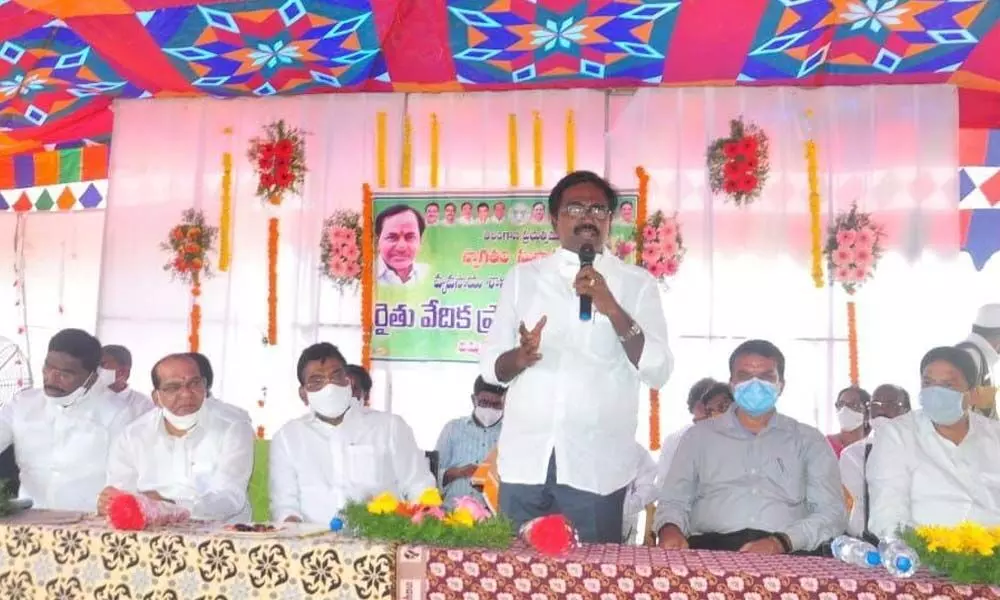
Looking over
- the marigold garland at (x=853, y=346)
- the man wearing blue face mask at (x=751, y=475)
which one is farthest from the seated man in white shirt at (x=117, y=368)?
the marigold garland at (x=853, y=346)

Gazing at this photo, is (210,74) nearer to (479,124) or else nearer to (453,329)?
(479,124)

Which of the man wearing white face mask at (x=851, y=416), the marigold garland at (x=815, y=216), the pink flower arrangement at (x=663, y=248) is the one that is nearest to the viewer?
the man wearing white face mask at (x=851, y=416)

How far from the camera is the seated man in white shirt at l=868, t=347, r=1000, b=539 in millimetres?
2986

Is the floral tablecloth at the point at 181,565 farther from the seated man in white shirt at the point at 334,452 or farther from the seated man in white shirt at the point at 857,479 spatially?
the seated man in white shirt at the point at 857,479

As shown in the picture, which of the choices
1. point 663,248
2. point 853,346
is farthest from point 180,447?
point 853,346

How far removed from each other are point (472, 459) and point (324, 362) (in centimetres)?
154

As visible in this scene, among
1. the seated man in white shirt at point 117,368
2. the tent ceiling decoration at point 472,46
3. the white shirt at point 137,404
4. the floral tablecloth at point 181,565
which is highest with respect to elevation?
the tent ceiling decoration at point 472,46

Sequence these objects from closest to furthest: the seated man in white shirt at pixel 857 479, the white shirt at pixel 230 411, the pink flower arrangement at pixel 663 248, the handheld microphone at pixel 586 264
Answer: the handheld microphone at pixel 586 264 → the seated man in white shirt at pixel 857 479 → the white shirt at pixel 230 411 → the pink flower arrangement at pixel 663 248

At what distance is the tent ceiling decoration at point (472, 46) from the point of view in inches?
178

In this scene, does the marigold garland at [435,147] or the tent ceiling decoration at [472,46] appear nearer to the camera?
the tent ceiling decoration at [472,46]

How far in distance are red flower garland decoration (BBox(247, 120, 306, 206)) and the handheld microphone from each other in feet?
12.3

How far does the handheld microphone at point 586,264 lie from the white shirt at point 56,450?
2.26 metres

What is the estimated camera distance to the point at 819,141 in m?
5.52

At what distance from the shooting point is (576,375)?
8.97ft
